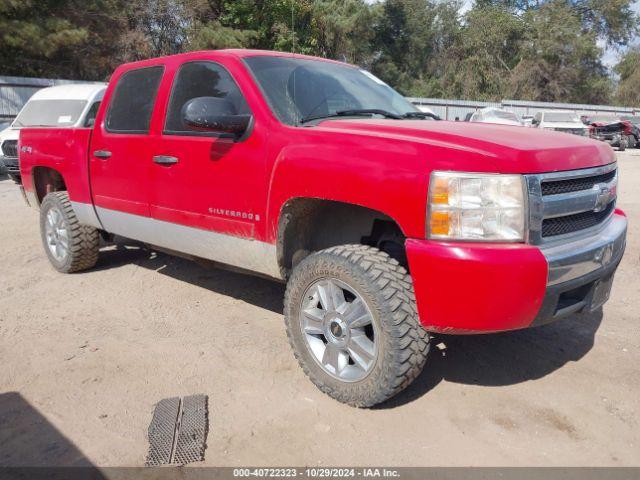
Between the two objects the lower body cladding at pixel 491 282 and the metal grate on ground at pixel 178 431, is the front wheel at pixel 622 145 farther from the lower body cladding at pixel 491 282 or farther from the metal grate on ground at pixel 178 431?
the metal grate on ground at pixel 178 431

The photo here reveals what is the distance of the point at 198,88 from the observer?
389cm

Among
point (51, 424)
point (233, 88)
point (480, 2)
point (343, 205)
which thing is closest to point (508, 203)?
point (343, 205)

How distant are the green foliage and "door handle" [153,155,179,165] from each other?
20.8 m

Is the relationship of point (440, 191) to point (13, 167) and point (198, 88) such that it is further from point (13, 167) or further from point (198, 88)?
point (13, 167)

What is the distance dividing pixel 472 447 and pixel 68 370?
95.7 inches

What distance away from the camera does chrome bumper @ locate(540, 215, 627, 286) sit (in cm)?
260

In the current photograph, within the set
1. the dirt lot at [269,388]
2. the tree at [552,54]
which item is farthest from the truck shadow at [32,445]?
the tree at [552,54]

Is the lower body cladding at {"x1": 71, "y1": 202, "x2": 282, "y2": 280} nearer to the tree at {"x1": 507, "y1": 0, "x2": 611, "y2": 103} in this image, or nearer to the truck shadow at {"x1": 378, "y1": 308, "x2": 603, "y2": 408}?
the truck shadow at {"x1": 378, "y1": 308, "x2": 603, "y2": 408}

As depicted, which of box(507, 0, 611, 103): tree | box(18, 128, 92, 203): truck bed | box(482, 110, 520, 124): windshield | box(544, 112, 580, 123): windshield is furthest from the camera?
box(507, 0, 611, 103): tree

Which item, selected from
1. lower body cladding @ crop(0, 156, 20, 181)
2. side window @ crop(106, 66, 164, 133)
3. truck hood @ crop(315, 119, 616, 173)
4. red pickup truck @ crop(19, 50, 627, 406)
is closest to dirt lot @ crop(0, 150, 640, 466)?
red pickup truck @ crop(19, 50, 627, 406)

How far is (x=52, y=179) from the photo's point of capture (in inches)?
225

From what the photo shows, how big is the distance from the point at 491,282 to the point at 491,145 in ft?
2.08

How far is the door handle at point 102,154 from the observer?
450 centimetres

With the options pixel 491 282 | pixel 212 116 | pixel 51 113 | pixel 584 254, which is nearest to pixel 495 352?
pixel 584 254
